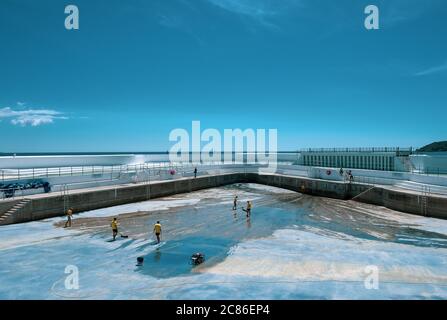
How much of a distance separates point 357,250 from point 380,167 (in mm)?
27557

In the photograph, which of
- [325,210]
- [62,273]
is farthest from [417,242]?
[62,273]

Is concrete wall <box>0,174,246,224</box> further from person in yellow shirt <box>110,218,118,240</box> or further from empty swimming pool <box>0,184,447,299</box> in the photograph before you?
person in yellow shirt <box>110,218,118,240</box>

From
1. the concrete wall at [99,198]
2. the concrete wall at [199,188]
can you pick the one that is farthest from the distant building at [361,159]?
the concrete wall at [99,198]

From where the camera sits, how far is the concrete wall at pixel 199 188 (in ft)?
73.5

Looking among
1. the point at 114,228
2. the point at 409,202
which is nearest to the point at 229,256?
the point at 114,228

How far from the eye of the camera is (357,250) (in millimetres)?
15828

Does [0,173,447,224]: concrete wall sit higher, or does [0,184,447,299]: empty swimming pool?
[0,173,447,224]: concrete wall

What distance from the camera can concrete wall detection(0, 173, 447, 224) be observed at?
2241 cm

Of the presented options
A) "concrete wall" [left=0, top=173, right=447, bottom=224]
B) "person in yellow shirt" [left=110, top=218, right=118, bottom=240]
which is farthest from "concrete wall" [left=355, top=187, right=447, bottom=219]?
"person in yellow shirt" [left=110, top=218, right=118, bottom=240]

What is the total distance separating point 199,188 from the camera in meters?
37.1

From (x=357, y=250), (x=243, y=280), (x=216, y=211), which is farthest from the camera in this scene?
(x=216, y=211)

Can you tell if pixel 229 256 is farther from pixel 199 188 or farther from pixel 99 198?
pixel 199 188
